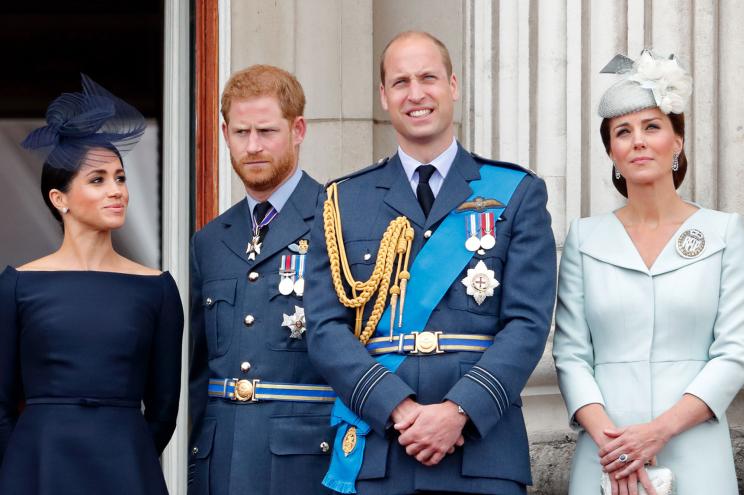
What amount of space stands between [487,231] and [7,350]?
1.33m

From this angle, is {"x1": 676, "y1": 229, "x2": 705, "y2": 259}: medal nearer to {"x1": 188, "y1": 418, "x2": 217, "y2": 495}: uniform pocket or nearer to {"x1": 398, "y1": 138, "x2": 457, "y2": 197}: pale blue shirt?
{"x1": 398, "y1": 138, "x2": 457, "y2": 197}: pale blue shirt

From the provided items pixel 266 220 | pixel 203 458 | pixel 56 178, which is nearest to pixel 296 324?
pixel 266 220

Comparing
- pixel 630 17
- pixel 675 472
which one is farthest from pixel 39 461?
pixel 630 17

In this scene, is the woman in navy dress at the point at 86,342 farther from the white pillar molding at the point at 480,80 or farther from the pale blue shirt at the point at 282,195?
the white pillar molding at the point at 480,80

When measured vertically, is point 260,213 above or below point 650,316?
above

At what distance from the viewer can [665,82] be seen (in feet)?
14.1

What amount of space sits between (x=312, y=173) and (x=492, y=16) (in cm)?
95

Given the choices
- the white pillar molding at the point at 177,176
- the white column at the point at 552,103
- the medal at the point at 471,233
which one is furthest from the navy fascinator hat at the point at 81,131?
the white pillar molding at the point at 177,176

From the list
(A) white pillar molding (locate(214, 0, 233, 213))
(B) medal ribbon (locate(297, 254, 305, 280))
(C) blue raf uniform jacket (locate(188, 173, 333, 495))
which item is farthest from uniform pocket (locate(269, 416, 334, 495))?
(A) white pillar molding (locate(214, 0, 233, 213))

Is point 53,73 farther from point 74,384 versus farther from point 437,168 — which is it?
point 437,168

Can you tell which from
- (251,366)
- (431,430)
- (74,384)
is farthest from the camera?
(251,366)

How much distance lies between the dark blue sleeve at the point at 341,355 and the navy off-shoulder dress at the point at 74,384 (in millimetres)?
527

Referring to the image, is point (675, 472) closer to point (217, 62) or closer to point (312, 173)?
point (312, 173)

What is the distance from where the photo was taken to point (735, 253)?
13.7 feet
